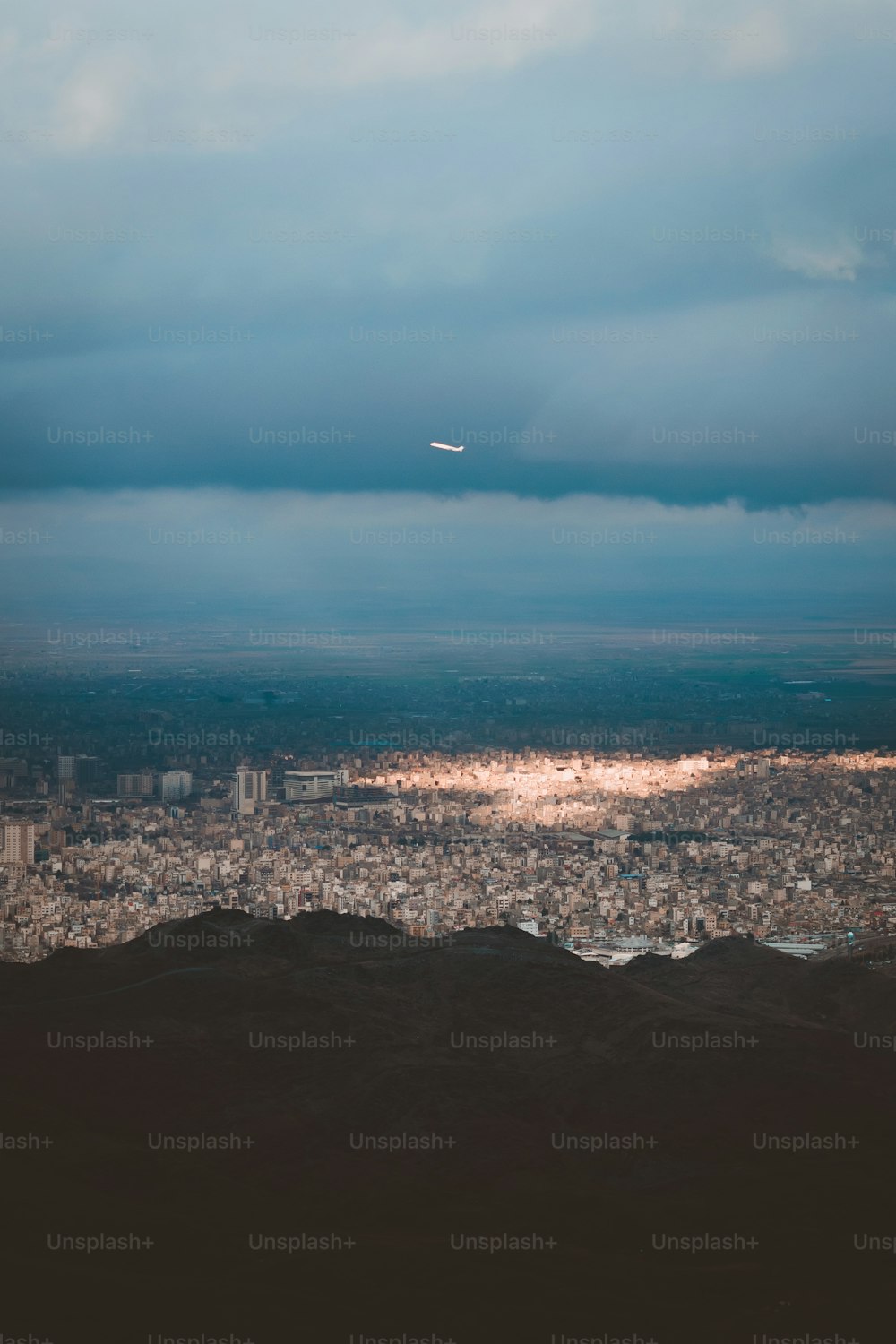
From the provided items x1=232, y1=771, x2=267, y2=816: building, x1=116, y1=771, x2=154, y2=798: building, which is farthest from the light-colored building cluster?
x1=116, y1=771, x2=154, y2=798: building

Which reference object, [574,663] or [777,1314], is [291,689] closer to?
[574,663]

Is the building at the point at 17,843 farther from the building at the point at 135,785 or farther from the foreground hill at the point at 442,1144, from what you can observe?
the foreground hill at the point at 442,1144

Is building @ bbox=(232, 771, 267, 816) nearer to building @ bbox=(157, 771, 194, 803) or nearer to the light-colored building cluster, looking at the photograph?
the light-colored building cluster

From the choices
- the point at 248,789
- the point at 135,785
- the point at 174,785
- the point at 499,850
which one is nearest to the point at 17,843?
the point at 135,785

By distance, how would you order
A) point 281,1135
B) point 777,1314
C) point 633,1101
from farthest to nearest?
1. point 633,1101
2. point 281,1135
3. point 777,1314

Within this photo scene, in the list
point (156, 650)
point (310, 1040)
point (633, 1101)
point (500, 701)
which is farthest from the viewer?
point (156, 650)

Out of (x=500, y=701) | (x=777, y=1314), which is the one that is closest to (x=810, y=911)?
(x=500, y=701)
